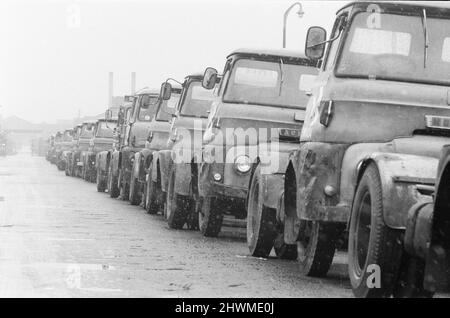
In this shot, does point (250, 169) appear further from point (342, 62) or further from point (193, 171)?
point (342, 62)

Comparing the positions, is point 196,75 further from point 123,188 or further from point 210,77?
point 123,188

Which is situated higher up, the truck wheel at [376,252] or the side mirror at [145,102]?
the truck wheel at [376,252]

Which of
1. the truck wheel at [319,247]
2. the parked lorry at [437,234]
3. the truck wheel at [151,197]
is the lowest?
the truck wheel at [151,197]

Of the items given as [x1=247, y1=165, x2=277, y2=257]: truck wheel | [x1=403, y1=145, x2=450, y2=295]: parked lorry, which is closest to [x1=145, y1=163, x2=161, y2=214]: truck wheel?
[x1=247, y1=165, x2=277, y2=257]: truck wheel

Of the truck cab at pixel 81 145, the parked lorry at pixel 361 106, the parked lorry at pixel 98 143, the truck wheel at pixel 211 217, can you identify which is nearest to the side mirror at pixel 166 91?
the truck wheel at pixel 211 217

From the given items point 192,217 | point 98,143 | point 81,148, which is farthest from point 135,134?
point 81,148

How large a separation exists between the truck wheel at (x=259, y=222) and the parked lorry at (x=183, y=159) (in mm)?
3236

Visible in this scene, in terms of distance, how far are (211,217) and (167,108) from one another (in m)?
8.43

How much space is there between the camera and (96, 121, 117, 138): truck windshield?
37562 mm

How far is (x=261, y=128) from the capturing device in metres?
14.1

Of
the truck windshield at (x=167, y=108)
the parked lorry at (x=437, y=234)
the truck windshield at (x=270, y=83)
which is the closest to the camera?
the parked lorry at (x=437, y=234)

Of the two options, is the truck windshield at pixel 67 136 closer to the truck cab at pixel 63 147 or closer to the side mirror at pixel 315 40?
the truck cab at pixel 63 147

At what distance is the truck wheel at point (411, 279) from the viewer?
24.3 feet
